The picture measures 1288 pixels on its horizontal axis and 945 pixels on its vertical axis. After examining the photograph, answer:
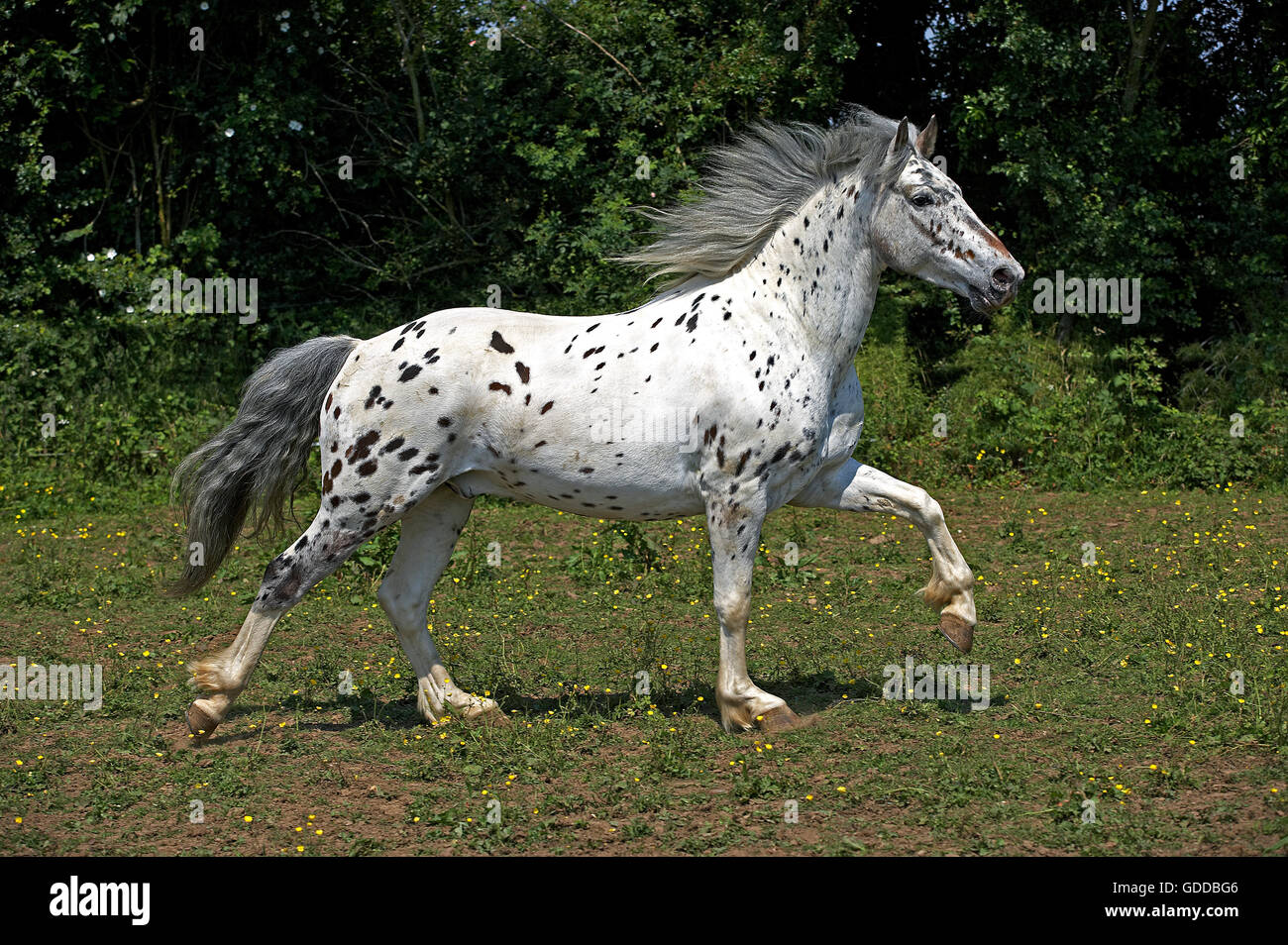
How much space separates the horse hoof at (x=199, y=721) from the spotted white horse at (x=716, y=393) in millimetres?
10

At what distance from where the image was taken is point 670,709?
617cm

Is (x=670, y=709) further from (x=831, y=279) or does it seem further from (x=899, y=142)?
(x=899, y=142)

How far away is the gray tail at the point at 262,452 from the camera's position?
6.17 m

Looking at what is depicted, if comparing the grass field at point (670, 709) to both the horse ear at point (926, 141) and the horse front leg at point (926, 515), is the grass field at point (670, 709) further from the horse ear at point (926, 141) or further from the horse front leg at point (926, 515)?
the horse ear at point (926, 141)

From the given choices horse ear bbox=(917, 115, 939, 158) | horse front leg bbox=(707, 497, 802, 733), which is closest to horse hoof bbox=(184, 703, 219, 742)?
horse front leg bbox=(707, 497, 802, 733)

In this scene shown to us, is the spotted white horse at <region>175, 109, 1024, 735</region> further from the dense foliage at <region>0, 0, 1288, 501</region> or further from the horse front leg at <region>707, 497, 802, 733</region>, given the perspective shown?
the dense foliage at <region>0, 0, 1288, 501</region>

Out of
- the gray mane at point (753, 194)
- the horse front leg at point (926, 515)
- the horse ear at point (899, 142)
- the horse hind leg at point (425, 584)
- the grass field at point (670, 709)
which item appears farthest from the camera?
the horse hind leg at point (425, 584)

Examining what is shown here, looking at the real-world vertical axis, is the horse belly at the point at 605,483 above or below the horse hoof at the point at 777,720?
above

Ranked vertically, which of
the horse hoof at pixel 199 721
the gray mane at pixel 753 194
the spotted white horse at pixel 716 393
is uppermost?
the gray mane at pixel 753 194

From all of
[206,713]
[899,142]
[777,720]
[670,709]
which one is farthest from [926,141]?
[206,713]

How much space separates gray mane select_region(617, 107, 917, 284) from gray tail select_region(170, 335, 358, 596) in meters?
1.59

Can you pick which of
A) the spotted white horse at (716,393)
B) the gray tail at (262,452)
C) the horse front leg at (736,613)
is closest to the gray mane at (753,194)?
the spotted white horse at (716,393)

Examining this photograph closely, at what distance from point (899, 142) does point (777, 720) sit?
253 centimetres

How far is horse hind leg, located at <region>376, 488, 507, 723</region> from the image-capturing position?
19.9ft
